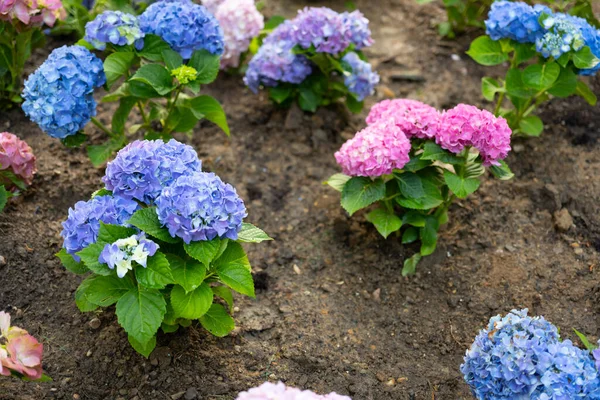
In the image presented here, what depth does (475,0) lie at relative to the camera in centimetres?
474

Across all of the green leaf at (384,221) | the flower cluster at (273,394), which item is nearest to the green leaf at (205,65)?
the green leaf at (384,221)

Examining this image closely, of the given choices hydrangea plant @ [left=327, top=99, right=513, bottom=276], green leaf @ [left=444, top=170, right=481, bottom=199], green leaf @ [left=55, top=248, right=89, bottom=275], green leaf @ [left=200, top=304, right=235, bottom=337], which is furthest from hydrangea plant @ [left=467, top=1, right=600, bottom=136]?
green leaf @ [left=55, top=248, right=89, bottom=275]

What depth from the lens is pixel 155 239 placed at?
2539mm

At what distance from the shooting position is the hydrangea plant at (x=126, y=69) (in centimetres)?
306

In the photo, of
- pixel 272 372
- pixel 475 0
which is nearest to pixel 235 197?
pixel 272 372

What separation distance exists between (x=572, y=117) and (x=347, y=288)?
1.94m

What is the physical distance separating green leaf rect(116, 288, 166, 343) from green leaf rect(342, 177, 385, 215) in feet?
3.53

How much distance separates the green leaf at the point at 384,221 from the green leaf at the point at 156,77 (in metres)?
1.18

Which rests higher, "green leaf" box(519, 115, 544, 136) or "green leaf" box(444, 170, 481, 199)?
"green leaf" box(444, 170, 481, 199)

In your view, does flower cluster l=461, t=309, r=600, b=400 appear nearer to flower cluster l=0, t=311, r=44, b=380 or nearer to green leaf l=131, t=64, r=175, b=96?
flower cluster l=0, t=311, r=44, b=380

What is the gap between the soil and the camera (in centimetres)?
283

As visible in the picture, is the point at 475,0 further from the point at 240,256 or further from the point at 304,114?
the point at 240,256

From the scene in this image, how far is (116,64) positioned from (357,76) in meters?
1.47

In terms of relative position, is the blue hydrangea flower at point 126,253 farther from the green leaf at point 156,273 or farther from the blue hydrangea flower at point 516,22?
the blue hydrangea flower at point 516,22
